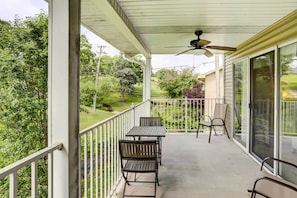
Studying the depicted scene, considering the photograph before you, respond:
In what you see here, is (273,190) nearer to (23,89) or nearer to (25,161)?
(25,161)

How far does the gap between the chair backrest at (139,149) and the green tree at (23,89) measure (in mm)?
1102

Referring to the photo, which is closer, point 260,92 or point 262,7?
point 262,7

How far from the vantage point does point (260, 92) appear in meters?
4.54

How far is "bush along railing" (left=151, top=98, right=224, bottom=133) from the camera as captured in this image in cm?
749

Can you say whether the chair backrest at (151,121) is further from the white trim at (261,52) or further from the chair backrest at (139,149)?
the white trim at (261,52)

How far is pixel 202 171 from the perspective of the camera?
393cm

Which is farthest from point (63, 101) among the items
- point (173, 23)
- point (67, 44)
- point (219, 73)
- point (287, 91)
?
point (219, 73)

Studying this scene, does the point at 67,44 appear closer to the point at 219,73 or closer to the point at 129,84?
the point at 219,73

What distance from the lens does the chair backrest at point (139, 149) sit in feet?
9.02

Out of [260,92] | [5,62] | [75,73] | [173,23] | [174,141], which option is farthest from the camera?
[174,141]

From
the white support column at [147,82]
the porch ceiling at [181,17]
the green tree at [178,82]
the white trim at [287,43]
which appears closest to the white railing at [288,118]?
the white trim at [287,43]

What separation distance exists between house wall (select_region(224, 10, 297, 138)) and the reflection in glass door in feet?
0.71

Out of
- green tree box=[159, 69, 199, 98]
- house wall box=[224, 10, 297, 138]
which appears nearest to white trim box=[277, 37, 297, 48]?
house wall box=[224, 10, 297, 138]

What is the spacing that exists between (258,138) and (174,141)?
2.18 meters
